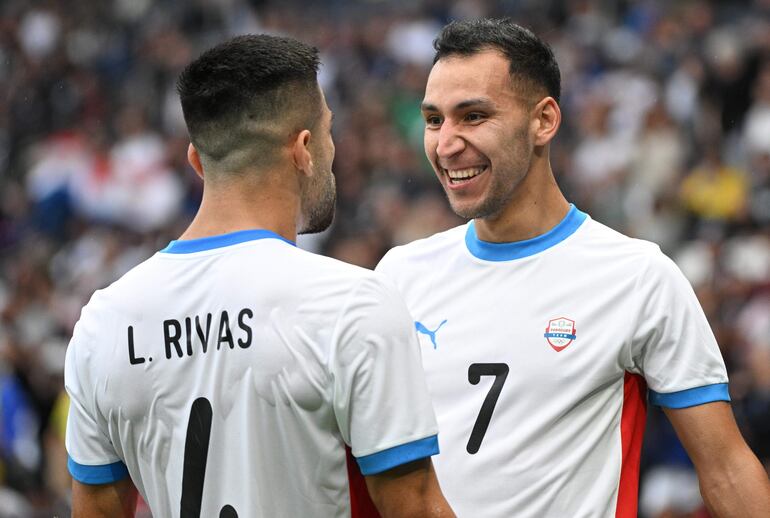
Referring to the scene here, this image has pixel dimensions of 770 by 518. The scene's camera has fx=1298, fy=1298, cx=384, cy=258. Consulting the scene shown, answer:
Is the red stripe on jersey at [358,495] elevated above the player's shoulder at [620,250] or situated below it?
below

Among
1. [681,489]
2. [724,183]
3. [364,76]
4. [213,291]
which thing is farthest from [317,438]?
[364,76]

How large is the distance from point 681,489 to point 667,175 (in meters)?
3.52

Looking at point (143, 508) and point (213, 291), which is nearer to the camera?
point (213, 291)

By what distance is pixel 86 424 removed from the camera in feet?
10.5

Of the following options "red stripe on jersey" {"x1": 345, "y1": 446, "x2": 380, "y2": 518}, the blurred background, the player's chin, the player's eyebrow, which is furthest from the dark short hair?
the blurred background

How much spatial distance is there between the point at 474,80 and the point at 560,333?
81 cm

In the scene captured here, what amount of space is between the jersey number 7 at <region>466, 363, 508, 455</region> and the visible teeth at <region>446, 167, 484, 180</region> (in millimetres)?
589

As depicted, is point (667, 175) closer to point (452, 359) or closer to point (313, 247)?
point (313, 247)

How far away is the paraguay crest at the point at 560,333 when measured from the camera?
378 cm

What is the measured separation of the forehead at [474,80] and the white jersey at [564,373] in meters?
0.49

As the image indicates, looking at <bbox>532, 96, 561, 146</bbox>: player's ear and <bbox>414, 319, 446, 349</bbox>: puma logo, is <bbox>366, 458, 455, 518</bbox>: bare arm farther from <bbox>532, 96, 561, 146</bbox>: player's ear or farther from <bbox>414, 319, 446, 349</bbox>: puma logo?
<bbox>532, 96, 561, 146</bbox>: player's ear

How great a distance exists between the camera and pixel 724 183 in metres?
10.4

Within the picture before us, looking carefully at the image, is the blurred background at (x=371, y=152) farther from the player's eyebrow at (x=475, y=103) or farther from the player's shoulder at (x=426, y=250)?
the player's eyebrow at (x=475, y=103)

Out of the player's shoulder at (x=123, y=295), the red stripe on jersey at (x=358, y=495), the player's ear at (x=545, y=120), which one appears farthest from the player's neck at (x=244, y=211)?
the player's ear at (x=545, y=120)
